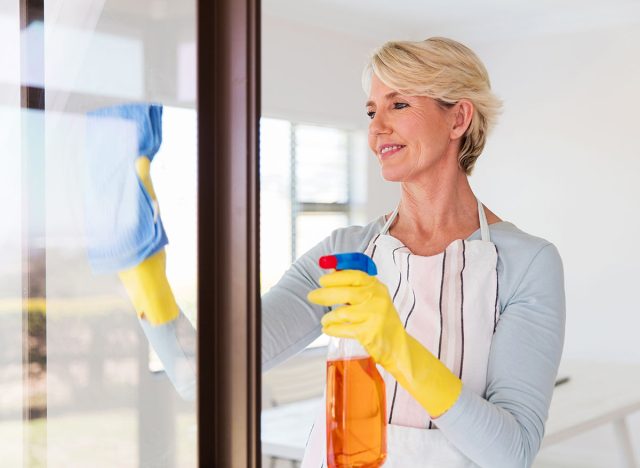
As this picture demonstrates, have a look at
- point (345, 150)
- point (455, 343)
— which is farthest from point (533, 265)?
point (345, 150)

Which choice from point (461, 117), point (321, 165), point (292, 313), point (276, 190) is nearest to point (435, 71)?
point (461, 117)

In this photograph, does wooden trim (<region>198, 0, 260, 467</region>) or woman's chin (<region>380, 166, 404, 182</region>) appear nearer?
wooden trim (<region>198, 0, 260, 467</region>)

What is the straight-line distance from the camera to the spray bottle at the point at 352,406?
57cm

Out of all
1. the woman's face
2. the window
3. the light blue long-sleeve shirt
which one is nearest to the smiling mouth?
the woman's face

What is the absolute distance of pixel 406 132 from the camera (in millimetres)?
736

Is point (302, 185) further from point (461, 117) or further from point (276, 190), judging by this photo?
point (461, 117)

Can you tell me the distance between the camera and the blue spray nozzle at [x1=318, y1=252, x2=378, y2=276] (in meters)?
0.53

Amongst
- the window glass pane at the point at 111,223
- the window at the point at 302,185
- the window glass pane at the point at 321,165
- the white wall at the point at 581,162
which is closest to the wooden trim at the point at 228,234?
the window glass pane at the point at 111,223

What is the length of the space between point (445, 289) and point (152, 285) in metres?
0.28

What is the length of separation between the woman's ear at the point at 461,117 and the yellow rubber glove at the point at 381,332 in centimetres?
26

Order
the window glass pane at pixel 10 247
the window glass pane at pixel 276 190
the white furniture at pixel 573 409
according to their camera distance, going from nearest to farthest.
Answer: the window glass pane at pixel 10 247, the white furniture at pixel 573 409, the window glass pane at pixel 276 190

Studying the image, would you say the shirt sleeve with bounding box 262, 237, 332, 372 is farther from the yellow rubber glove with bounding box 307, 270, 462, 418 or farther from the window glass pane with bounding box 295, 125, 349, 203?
the window glass pane with bounding box 295, 125, 349, 203

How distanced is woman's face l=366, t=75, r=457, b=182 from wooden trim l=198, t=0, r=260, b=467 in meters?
0.23

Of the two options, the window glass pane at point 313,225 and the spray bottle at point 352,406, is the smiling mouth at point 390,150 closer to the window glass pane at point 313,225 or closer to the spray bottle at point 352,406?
the spray bottle at point 352,406
